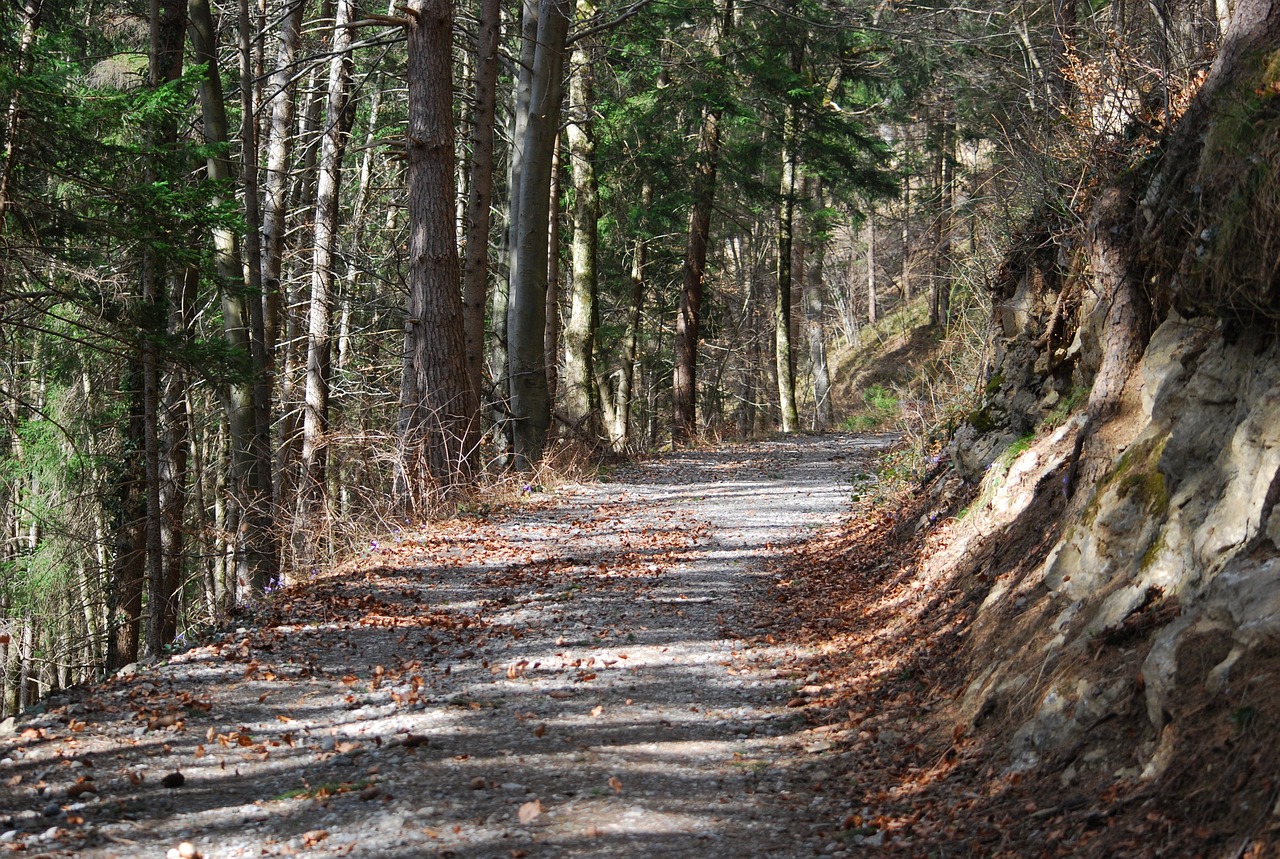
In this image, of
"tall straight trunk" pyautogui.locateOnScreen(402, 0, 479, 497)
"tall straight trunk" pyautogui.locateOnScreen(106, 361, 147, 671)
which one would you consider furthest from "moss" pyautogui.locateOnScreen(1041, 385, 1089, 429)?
"tall straight trunk" pyautogui.locateOnScreen(106, 361, 147, 671)

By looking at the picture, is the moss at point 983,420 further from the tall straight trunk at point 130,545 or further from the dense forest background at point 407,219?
the tall straight trunk at point 130,545

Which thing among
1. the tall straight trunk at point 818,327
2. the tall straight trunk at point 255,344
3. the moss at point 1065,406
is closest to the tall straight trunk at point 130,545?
the tall straight trunk at point 255,344

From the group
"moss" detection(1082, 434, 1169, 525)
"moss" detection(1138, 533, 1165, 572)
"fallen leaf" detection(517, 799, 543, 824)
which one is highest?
"moss" detection(1082, 434, 1169, 525)

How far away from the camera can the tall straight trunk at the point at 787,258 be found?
21.8 meters

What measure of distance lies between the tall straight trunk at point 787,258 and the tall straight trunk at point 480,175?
913 cm

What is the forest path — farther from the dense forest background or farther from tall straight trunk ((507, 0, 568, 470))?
tall straight trunk ((507, 0, 568, 470))

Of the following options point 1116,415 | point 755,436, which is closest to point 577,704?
point 1116,415

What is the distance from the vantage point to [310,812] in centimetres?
443

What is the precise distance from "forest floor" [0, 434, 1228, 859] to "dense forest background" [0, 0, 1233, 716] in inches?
72.0

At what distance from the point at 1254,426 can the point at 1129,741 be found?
4.58ft

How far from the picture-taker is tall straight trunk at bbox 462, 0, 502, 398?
44.3ft

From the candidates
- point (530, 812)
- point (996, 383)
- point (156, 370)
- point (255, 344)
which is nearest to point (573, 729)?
point (530, 812)

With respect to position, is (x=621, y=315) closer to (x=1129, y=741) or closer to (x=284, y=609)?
(x=284, y=609)

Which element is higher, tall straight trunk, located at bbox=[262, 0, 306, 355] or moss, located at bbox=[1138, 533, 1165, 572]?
tall straight trunk, located at bbox=[262, 0, 306, 355]
